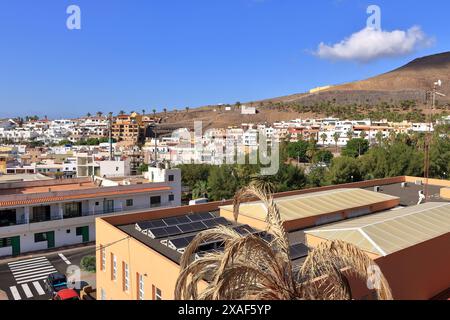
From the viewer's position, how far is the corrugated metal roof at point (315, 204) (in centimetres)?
1505

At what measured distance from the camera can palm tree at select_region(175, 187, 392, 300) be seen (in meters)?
4.21

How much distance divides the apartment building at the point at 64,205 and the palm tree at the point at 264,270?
2394 cm

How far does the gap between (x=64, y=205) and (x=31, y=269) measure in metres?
5.48

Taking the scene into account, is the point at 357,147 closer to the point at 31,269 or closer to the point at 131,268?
the point at 31,269

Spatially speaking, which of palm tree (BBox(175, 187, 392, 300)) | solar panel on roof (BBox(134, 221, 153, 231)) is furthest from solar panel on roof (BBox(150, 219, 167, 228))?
palm tree (BBox(175, 187, 392, 300))

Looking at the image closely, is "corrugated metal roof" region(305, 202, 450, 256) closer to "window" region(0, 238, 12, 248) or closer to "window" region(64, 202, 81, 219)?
"window" region(64, 202, 81, 219)

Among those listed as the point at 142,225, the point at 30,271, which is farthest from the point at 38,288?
the point at 142,225

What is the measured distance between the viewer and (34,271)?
2192 cm

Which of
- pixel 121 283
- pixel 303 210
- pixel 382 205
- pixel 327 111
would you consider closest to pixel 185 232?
pixel 121 283

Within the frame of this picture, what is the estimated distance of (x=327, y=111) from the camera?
5408 inches

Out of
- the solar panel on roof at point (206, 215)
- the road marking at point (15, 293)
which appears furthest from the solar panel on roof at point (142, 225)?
the road marking at point (15, 293)

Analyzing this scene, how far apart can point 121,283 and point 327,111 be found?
436 feet

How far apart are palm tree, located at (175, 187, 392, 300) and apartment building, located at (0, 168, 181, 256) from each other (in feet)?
78.5
